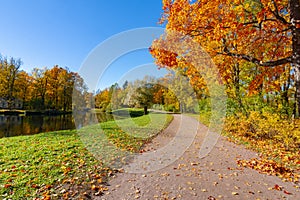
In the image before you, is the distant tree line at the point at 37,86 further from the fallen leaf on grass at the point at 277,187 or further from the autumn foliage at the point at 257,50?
the fallen leaf on grass at the point at 277,187

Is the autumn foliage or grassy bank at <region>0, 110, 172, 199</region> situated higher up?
the autumn foliage

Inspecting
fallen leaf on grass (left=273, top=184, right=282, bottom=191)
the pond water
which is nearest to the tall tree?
the pond water

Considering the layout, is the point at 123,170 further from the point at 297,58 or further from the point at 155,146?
the point at 297,58

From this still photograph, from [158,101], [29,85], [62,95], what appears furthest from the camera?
[62,95]

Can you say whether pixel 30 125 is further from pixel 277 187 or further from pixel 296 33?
pixel 296 33

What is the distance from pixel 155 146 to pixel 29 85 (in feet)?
133

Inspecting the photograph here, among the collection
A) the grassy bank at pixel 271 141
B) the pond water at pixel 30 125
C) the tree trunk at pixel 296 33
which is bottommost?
the pond water at pixel 30 125

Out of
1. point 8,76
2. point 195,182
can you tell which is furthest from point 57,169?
point 8,76

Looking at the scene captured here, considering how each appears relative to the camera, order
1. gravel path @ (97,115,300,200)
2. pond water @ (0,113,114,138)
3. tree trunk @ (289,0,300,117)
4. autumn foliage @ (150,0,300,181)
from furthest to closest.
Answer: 1. pond water @ (0,113,114,138)
2. autumn foliage @ (150,0,300,181)
3. tree trunk @ (289,0,300,117)
4. gravel path @ (97,115,300,200)

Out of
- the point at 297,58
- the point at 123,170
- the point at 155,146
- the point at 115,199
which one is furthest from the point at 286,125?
the point at 115,199

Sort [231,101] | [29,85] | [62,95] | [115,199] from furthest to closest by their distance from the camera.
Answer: [62,95] < [29,85] < [231,101] < [115,199]

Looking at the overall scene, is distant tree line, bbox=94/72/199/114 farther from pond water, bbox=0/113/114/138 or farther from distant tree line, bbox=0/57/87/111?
distant tree line, bbox=0/57/87/111

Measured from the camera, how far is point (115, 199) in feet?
10.7

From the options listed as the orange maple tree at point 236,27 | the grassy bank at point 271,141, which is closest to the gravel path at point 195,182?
the grassy bank at point 271,141
